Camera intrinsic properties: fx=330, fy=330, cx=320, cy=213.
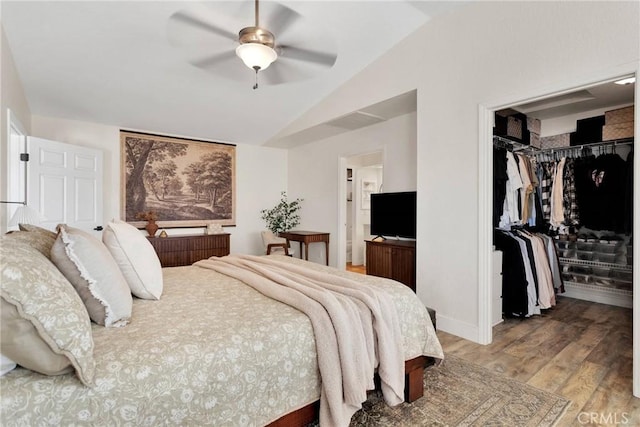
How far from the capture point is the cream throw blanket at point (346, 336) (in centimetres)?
150

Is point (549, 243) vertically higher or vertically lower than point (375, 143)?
lower

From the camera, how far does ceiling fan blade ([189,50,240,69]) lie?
254cm

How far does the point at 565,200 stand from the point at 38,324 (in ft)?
15.9

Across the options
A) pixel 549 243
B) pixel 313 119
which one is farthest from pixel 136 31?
pixel 549 243

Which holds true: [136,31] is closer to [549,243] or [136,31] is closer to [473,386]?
[473,386]

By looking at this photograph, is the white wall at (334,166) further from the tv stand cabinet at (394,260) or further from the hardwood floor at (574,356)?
the hardwood floor at (574,356)

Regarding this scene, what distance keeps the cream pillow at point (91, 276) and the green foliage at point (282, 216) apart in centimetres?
474

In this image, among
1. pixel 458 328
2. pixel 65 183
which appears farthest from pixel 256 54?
pixel 65 183

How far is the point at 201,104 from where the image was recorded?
176 inches

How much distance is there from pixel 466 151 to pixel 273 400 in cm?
257

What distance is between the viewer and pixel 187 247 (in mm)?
5039

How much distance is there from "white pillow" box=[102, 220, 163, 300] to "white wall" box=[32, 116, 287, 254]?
3.43 meters

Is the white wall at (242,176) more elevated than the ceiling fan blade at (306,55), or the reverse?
the ceiling fan blade at (306,55)
